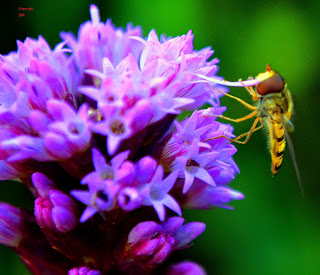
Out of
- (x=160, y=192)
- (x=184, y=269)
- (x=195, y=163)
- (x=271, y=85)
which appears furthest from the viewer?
(x=271, y=85)

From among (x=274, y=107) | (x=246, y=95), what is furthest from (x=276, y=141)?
(x=246, y=95)

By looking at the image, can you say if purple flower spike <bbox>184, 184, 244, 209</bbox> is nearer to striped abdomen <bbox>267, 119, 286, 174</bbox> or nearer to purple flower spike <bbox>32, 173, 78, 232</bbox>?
striped abdomen <bbox>267, 119, 286, 174</bbox>

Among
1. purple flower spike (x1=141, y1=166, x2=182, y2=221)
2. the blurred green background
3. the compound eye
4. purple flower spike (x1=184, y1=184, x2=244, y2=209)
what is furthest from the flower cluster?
the blurred green background

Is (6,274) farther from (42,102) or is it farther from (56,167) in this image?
(42,102)

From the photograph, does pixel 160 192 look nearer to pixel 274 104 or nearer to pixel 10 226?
pixel 10 226

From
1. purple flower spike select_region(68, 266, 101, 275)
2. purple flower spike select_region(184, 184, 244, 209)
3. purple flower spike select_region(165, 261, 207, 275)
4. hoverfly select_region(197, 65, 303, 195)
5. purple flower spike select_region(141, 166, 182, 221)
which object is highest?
hoverfly select_region(197, 65, 303, 195)

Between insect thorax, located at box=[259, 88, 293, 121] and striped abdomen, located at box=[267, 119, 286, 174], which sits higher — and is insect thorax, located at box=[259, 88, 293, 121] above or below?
above

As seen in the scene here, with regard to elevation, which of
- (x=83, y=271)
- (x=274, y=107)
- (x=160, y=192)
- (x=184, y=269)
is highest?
(x=274, y=107)
